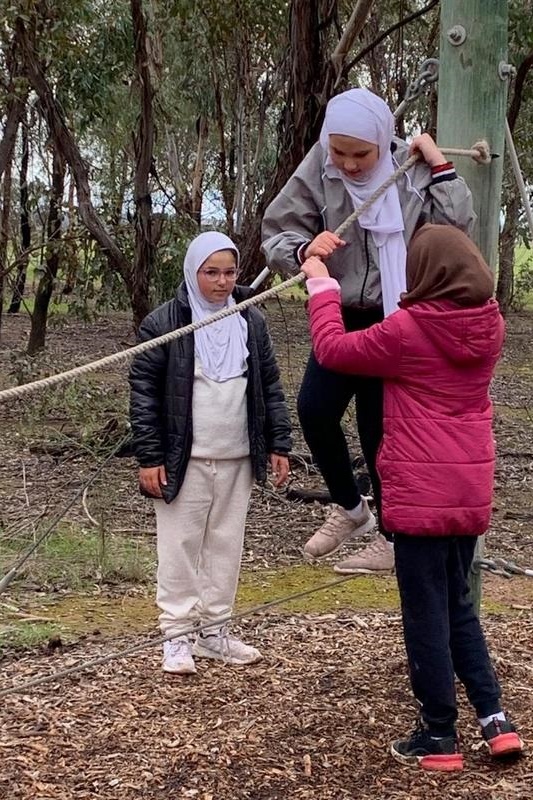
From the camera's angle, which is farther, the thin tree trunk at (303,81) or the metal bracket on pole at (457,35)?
the thin tree trunk at (303,81)

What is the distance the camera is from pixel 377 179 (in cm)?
310

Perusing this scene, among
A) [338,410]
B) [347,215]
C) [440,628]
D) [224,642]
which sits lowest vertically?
[224,642]

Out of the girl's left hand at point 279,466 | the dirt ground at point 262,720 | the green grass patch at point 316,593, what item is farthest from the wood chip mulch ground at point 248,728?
the girl's left hand at point 279,466

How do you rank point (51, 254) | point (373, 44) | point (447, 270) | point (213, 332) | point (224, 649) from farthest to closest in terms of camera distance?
point (51, 254)
point (373, 44)
point (224, 649)
point (213, 332)
point (447, 270)

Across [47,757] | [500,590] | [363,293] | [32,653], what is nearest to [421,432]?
[363,293]

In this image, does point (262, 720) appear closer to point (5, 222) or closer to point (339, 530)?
point (339, 530)

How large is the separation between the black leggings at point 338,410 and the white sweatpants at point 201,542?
477 mm

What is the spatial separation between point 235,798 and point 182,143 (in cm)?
2309

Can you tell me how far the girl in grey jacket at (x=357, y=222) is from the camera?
9.86 ft

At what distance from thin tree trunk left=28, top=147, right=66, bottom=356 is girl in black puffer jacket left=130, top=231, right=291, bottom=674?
4705 millimetres

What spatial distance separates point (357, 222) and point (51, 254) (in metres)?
6.83

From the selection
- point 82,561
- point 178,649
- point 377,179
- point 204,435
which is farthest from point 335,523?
point 82,561

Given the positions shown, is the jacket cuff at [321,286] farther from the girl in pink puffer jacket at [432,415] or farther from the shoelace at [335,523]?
the shoelace at [335,523]

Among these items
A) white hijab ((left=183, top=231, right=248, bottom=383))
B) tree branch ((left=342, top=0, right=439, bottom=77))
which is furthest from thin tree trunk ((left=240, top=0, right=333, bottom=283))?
white hijab ((left=183, top=231, right=248, bottom=383))
